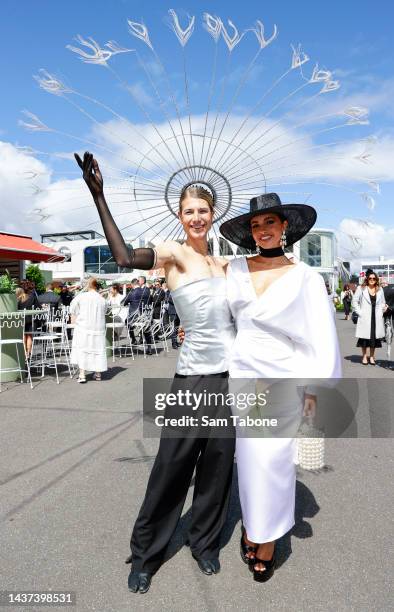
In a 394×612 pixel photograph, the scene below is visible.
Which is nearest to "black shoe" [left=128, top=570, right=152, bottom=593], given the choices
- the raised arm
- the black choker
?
the raised arm

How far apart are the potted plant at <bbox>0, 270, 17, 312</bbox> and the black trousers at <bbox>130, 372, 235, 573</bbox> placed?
5591mm

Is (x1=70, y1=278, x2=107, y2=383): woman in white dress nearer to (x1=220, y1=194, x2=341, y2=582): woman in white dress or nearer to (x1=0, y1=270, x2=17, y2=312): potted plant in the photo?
(x1=0, y1=270, x2=17, y2=312): potted plant

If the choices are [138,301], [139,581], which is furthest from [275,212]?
[138,301]

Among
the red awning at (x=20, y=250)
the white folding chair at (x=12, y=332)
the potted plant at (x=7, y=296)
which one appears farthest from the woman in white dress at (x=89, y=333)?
the red awning at (x=20, y=250)

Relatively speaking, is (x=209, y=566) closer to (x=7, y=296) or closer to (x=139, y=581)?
(x=139, y=581)

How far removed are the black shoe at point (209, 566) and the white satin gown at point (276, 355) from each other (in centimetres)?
28

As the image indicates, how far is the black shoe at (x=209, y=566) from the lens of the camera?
2.25m

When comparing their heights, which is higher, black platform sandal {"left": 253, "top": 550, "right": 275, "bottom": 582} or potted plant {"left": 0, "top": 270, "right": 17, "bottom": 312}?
potted plant {"left": 0, "top": 270, "right": 17, "bottom": 312}

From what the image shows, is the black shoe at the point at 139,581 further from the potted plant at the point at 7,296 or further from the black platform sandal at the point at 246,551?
the potted plant at the point at 7,296

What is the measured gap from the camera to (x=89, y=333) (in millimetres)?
7352

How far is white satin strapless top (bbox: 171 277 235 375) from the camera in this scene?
2.18 metres

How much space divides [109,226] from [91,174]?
0.86 feet

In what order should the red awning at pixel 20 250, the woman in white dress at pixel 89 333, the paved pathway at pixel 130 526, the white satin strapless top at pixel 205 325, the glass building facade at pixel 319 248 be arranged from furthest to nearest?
the red awning at pixel 20 250 < the woman in white dress at pixel 89 333 < the glass building facade at pixel 319 248 < the white satin strapless top at pixel 205 325 < the paved pathway at pixel 130 526

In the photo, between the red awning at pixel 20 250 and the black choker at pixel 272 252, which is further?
the red awning at pixel 20 250
